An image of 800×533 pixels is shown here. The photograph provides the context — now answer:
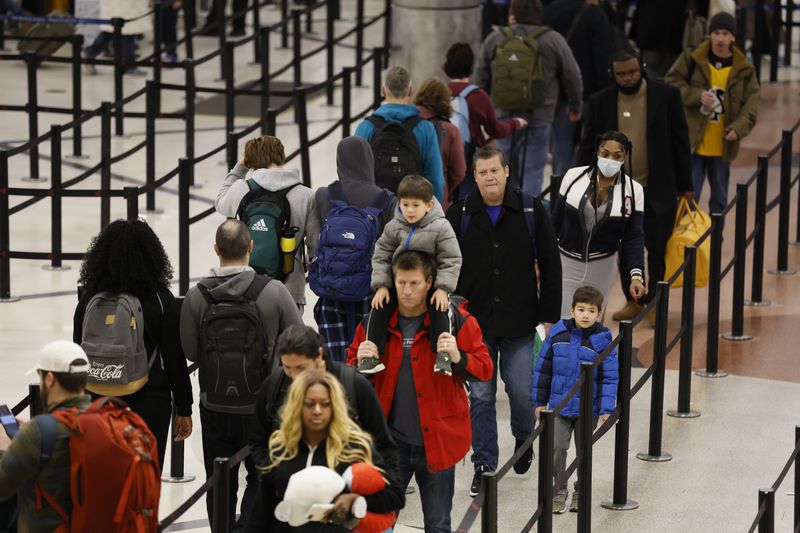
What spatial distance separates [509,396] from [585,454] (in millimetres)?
930

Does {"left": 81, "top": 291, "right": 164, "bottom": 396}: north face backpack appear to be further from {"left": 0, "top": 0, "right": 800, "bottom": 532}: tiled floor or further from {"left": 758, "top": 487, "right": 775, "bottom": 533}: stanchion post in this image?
{"left": 758, "top": 487, "right": 775, "bottom": 533}: stanchion post

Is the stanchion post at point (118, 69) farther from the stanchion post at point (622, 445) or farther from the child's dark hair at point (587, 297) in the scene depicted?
the child's dark hair at point (587, 297)

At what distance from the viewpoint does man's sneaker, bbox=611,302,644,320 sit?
437 inches

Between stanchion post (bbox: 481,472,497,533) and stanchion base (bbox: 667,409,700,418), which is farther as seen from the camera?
stanchion base (bbox: 667,409,700,418)

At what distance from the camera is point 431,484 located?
714 cm

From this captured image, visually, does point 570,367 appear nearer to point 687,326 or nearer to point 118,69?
point 687,326

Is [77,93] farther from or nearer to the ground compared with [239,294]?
nearer to the ground

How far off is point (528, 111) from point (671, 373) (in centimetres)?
292

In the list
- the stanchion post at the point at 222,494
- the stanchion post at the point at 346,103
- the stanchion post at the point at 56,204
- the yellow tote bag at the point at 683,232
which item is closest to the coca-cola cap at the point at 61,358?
the stanchion post at the point at 222,494

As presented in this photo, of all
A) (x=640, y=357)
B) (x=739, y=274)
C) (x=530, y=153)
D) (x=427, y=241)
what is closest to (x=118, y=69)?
(x=530, y=153)

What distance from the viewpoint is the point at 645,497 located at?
8555mm

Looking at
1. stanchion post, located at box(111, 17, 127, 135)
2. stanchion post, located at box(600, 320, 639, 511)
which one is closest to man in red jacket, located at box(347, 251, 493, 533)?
stanchion post, located at box(600, 320, 639, 511)

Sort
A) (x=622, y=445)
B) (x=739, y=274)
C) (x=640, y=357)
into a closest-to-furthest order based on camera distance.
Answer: (x=622, y=445), (x=640, y=357), (x=739, y=274)

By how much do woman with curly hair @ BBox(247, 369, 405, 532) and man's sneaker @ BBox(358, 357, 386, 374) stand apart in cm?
99
